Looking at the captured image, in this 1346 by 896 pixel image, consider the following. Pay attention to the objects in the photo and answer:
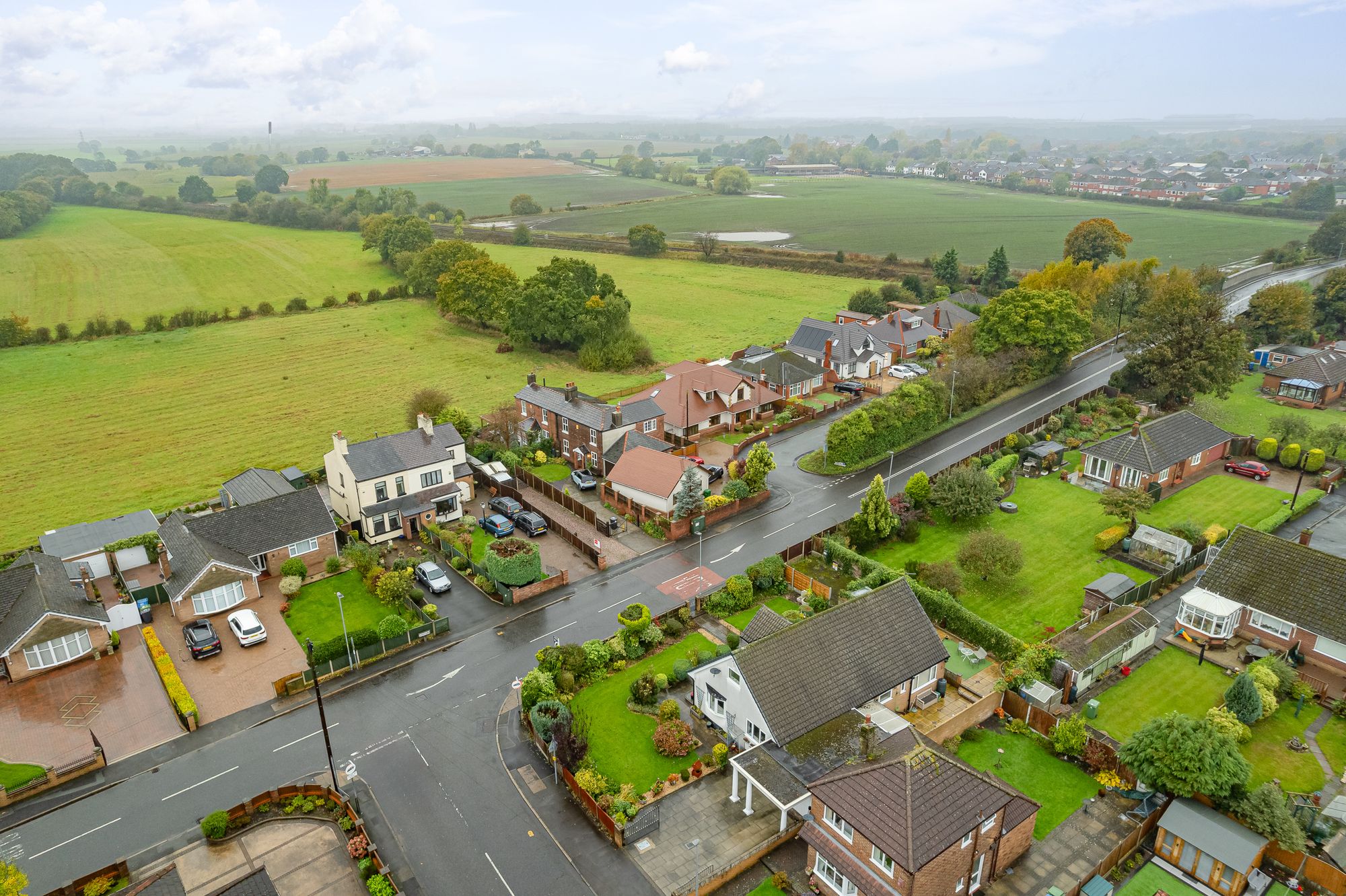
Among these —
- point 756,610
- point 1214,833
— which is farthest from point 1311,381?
point 1214,833

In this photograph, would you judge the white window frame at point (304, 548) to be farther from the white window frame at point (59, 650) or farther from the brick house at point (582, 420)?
the brick house at point (582, 420)

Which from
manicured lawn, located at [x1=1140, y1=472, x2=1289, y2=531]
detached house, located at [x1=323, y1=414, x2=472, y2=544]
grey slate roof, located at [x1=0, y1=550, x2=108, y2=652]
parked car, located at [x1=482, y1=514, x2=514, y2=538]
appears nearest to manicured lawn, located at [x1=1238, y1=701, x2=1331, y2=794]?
manicured lawn, located at [x1=1140, y1=472, x2=1289, y2=531]

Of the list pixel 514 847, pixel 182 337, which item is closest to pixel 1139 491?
pixel 514 847

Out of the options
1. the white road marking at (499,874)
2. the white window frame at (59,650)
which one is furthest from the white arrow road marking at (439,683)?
the white window frame at (59,650)

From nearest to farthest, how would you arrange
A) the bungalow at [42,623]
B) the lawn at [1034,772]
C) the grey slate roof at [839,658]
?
1. the lawn at [1034,772]
2. the grey slate roof at [839,658]
3. the bungalow at [42,623]

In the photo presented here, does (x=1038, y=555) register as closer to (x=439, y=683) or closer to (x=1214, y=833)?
(x=1214, y=833)

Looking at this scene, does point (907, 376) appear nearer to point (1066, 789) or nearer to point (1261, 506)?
point (1261, 506)
